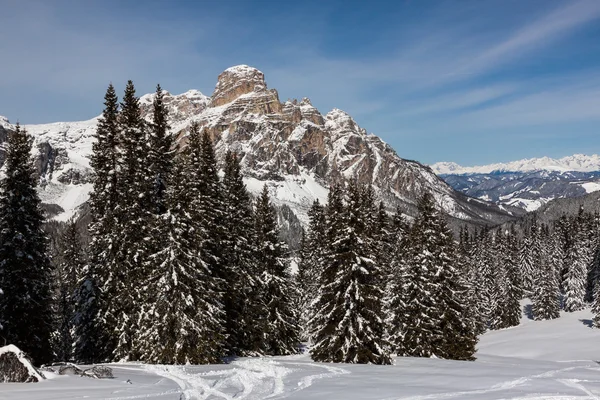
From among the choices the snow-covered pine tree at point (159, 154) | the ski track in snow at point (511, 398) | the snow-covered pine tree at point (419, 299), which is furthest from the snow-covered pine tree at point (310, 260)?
the ski track in snow at point (511, 398)

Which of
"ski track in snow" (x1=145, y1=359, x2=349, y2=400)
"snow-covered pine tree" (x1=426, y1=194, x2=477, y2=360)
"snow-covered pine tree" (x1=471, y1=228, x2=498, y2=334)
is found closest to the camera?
"ski track in snow" (x1=145, y1=359, x2=349, y2=400)

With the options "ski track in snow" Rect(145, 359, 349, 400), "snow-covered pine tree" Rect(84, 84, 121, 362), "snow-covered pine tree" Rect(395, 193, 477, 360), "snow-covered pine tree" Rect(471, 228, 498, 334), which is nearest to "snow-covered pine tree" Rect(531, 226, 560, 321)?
"snow-covered pine tree" Rect(471, 228, 498, 334)

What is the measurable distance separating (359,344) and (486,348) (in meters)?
35.7

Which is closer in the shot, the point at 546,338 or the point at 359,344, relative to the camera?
the point at 359,344

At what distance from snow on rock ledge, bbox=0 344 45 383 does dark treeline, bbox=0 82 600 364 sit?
998 centimetres

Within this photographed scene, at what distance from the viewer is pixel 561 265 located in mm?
97688

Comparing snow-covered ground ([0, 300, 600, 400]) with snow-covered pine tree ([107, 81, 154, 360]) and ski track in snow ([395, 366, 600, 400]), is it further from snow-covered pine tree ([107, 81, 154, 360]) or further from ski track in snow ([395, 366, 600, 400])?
snow-covered pine tree ([107, 81, 154, 360])

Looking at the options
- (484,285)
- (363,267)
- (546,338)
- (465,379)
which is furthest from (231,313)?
(484,285)

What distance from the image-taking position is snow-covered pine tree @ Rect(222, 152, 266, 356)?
30.1 metres

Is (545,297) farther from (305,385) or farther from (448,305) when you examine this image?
(305,385)

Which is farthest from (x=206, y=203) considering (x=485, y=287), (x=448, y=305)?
(x=485, y=287)

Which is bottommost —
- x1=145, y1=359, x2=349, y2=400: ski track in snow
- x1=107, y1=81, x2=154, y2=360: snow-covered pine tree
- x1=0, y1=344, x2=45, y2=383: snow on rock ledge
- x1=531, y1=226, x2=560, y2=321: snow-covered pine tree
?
x1=531, y1=226, x2=560, y2=321: snow-covered pine tree

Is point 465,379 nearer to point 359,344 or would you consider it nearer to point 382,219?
point 359,344

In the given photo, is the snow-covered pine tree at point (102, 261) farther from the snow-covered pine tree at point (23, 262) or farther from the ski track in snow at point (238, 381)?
the ski track in snow at point (238, 381)
